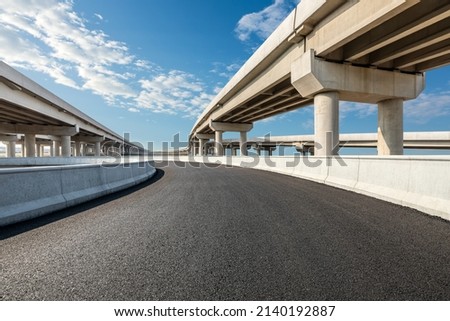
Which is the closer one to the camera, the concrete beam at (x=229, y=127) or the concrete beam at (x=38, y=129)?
the concrete beam at (x=38, y=129)

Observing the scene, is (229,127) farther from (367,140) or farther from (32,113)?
(367,140)

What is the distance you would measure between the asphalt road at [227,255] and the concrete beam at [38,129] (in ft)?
141

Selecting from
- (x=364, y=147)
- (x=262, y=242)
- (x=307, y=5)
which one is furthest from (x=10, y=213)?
(x=364, y=147)

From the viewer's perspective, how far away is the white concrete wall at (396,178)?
548 centimetres

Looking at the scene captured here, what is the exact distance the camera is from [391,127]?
52.6 feet

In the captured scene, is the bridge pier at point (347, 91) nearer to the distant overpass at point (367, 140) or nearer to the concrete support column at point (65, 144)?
the distant overpass at point (367, 140)

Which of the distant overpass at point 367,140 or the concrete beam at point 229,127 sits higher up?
the concrete beam at point 229,127

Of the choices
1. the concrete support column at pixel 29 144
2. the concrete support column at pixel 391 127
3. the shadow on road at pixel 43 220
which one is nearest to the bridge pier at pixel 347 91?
the concrete support column at pixel 391 127

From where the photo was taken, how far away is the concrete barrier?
194 inches

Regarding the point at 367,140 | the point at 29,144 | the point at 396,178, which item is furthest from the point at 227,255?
the point at 367,140

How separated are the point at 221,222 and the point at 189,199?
258 cm

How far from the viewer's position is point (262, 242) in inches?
152

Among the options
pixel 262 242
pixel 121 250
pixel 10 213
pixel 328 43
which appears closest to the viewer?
pixel 121 250
